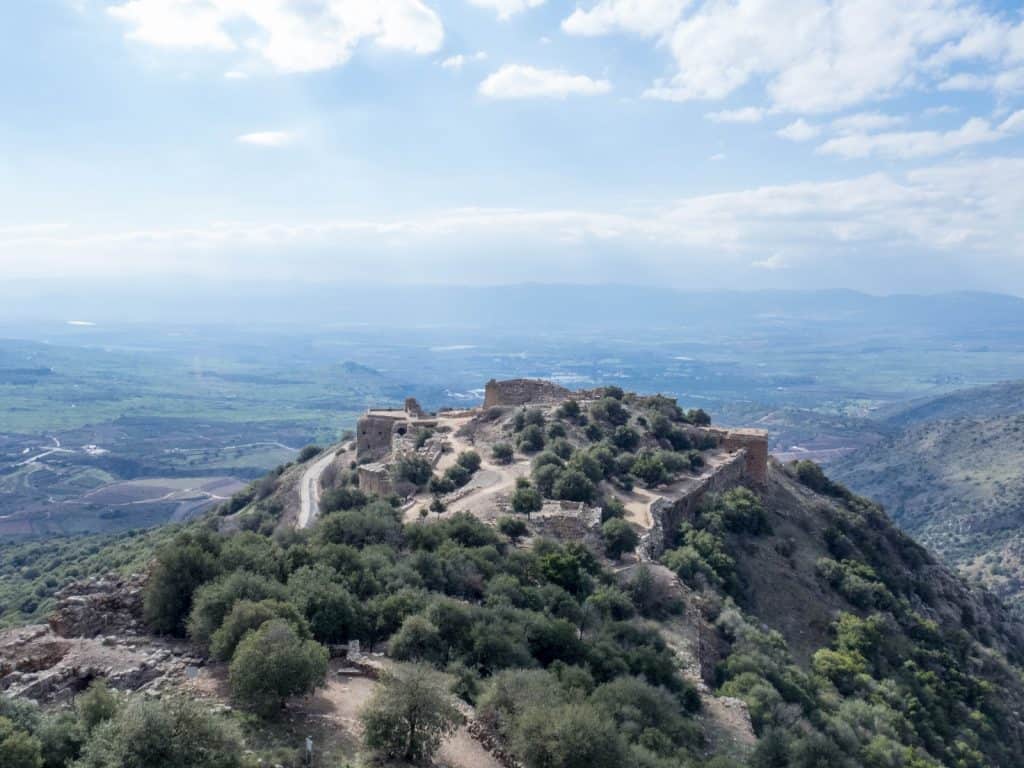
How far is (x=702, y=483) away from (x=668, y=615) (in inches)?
493

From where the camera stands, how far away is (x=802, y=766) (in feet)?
55.3

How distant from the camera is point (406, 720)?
1208 cm

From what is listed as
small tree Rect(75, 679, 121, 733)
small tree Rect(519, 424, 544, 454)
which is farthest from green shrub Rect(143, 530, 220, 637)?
small tree Rect(519, 424, 544, 454)

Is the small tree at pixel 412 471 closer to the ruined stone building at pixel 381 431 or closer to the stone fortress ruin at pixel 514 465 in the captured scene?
the stone fortress ruin at pixel 514 465

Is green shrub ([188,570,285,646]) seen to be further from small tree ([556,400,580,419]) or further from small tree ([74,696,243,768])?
small tree ([556,400,580,419])

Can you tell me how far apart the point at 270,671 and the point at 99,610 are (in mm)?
6182

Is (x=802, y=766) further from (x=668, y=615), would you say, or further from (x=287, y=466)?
(x=287, y=466)

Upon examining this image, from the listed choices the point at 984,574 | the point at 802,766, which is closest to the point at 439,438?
the point at 802,766

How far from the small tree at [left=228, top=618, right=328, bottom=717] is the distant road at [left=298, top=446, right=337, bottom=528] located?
70.5 ft

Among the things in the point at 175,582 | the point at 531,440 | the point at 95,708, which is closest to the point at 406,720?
the point at 95,708

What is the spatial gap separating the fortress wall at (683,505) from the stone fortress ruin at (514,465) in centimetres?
4

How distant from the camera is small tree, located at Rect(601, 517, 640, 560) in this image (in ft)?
89.9

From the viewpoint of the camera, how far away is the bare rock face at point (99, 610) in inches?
634

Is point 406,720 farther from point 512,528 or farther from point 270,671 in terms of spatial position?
point 512,528
